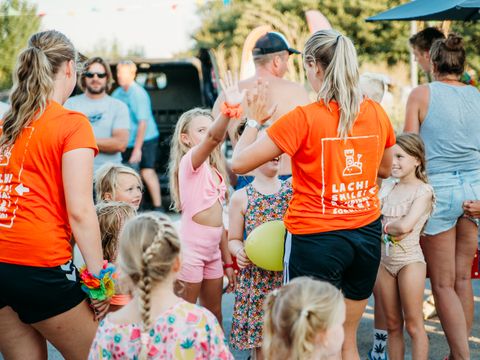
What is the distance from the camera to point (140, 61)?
37.5ft

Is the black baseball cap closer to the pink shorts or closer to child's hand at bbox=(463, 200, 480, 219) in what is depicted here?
the pink shorts

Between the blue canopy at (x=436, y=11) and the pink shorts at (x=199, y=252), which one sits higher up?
the blue canopy at (x=436, y=11)

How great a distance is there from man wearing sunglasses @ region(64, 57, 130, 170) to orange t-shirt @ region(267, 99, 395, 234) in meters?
3.55

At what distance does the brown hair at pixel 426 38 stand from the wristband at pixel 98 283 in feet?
9.98

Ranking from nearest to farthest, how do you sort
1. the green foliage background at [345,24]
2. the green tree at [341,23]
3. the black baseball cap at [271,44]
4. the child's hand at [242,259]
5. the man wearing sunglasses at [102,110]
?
1. the child's hand at [242,259]
2. the black baseball cap at [271,44]
3. the man wearing sunglasses at [102,110]
4. the green foliage background at [345,24]
5. the green tree at [341,23]

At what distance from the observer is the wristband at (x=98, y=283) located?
3.35 meters

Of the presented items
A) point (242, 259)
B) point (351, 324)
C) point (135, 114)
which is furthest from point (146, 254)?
point (135, 114)

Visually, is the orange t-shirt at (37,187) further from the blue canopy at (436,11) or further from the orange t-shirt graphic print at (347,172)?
the blue canopy at (436,11)

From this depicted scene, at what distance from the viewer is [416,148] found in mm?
4691

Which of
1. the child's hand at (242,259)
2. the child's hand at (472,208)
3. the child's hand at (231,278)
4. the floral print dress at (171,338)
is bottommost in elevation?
the child's hand at (231,278)

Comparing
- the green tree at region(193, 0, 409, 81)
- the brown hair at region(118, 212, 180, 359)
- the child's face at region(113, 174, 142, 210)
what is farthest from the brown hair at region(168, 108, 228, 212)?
the green tree at region(193, 0, 409, 81)

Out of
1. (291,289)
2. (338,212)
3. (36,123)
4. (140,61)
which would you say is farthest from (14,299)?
(140,61)

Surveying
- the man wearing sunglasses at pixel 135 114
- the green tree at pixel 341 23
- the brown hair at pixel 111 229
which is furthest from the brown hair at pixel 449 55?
the green tree at pixel 341 23

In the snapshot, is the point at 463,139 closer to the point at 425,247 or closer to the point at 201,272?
the point at 425,247
